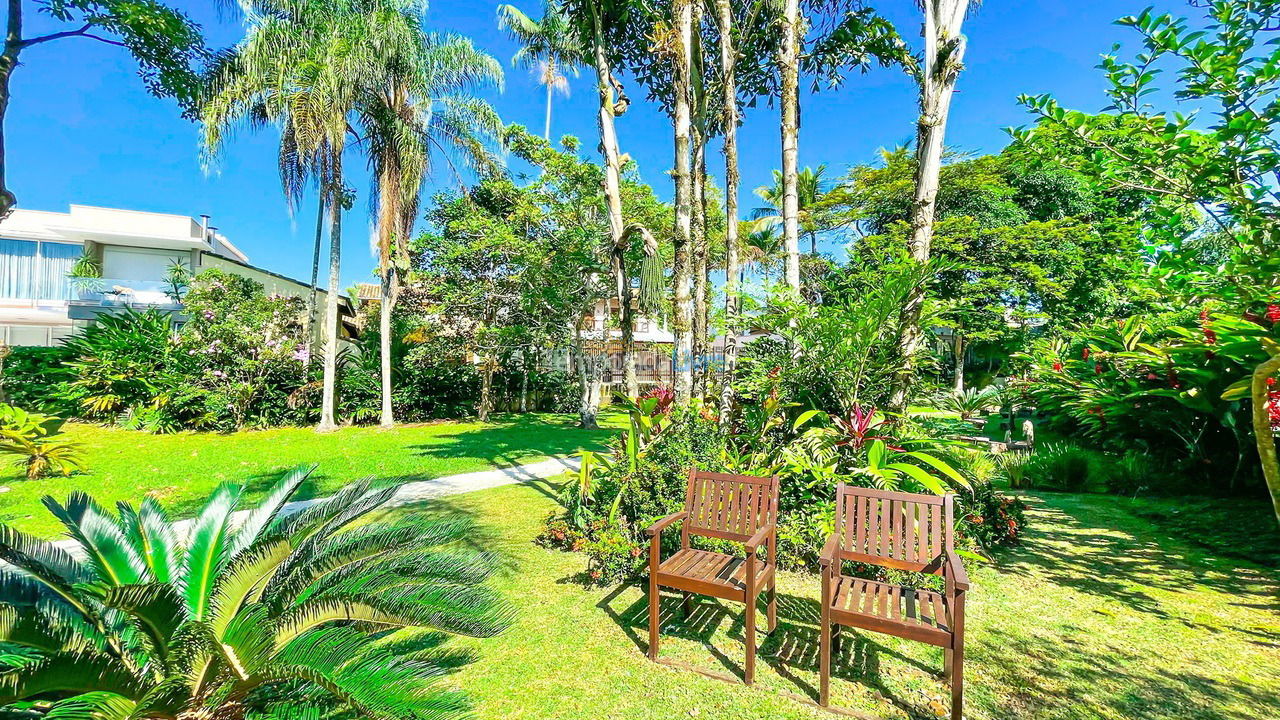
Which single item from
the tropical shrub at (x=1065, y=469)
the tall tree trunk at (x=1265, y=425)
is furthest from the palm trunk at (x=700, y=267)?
the tropical shrub at (x=1065, y=469)

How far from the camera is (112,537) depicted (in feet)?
8.46

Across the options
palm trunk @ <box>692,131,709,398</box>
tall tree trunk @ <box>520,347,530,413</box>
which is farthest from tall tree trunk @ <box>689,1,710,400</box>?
tall tree trunk @ <box>520,347,530,413</box>

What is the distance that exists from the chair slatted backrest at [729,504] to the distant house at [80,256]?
63.7 ft

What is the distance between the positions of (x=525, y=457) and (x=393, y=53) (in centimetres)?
1030

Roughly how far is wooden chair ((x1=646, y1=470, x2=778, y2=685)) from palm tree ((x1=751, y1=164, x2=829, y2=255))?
18999 millimetres

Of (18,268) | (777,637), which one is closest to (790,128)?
(777,637)

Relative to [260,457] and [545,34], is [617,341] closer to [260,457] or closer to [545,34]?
[545,34]

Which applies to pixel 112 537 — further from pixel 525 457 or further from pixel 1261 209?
pixel 525 457

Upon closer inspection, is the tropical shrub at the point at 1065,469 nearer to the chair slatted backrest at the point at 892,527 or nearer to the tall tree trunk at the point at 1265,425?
the tall tree trunk at the point at 1265,425

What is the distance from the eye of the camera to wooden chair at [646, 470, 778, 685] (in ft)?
10.2

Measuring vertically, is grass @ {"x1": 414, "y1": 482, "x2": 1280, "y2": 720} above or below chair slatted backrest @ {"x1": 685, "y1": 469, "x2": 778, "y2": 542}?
below

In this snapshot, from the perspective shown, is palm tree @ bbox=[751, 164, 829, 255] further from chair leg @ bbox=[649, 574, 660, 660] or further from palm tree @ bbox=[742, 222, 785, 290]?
chair leg @ bbox=[649, 574, 660, 660]

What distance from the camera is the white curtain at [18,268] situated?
1875cm

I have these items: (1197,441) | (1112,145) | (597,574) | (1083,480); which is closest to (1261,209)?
(1112,145)
